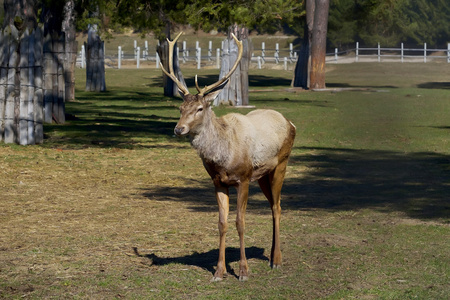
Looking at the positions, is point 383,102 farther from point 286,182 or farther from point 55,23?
point 286,182

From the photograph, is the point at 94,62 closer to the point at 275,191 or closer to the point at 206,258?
the point at 206,258

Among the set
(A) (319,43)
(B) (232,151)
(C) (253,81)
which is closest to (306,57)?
(C) (253,81)

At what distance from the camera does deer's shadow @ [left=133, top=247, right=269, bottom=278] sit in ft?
27.4

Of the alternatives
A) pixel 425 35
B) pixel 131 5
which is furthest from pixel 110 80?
pixel 425 35

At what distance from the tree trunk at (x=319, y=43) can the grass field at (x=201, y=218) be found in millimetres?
16573

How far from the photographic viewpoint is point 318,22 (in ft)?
127

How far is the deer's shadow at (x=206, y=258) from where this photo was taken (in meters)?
8.35

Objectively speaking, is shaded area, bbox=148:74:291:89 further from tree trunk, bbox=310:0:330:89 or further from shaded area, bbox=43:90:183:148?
shaded area, bbox=43:90:183:148

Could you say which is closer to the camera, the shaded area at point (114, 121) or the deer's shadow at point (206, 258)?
the deer's shadow at point (206, 258)

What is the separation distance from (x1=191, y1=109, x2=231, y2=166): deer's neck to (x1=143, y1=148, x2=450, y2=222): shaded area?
373 centimetres

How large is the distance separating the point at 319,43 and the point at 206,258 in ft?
103

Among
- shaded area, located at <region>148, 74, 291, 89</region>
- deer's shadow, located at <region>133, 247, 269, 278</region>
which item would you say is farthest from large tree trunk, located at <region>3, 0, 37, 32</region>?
shaded area, located at <region>148, 74, 291, 89</region>

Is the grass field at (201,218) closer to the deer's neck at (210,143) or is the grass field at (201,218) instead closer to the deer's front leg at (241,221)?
the deer's front leg at (241,221)

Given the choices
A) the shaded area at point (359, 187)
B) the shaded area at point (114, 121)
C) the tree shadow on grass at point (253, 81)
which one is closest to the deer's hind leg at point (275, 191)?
the shaded area at point (359, 187)
